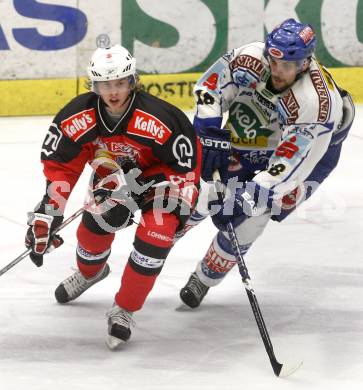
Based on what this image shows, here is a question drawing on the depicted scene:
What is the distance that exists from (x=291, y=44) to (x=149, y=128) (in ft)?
2.05

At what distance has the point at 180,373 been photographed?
3.71 metres

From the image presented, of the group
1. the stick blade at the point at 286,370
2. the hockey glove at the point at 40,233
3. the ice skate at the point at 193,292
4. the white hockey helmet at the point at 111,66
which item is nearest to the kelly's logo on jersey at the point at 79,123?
the white hockey helmet at the point at 111,66

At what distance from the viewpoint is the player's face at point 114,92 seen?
3.81 meters

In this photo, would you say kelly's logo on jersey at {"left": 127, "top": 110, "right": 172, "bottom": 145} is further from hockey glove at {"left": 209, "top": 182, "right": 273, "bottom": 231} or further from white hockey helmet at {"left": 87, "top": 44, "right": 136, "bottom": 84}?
hockey glove at {"left": 209, "top": 182, "right": 273, "bottom": 231}

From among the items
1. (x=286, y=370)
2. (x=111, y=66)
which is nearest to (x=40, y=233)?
(x=111, y=66)

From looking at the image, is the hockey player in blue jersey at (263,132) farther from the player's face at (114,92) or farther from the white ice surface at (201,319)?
the player's face at (114,92)

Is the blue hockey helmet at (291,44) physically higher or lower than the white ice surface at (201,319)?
higher

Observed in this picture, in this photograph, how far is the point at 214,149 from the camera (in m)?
4.25

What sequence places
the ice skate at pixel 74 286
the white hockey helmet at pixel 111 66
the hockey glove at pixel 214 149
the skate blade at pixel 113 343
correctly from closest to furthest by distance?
the white hockey helmet at pixel 111 66 → the skate blade at pixel 113 343 → the hockey glove at pixel 214 149 → the ice skate at pixel 74 286

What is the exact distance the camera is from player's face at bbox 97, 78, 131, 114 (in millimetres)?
3814

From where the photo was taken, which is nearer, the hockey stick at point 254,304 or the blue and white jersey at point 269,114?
the hockey stick at point 254,304

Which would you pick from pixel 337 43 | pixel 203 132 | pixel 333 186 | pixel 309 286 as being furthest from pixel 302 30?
pixel 337 43

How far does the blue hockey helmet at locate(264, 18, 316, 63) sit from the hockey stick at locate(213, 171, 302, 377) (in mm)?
538

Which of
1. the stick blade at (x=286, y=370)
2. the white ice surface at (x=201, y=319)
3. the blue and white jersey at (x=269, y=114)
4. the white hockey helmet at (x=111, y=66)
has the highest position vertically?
the white hockey helmet at (x=111, y=66)
